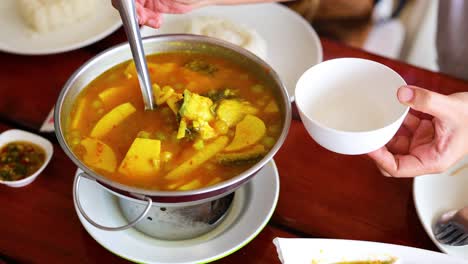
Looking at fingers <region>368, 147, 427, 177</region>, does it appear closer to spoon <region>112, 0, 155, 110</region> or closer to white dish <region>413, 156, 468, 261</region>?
white dish <region>413, 156, 468, 261</region>

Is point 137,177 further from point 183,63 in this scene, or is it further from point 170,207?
point 183,63

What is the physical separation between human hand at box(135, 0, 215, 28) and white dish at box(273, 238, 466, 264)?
2.72 ft

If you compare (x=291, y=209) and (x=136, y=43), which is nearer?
(x=136, y=43)

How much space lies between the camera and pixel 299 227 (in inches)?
56.3

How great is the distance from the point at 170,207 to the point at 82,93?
400mm

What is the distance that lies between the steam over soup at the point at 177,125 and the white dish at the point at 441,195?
455 mm

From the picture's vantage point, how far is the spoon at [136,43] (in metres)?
1.24

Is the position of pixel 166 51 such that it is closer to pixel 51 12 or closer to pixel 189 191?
pixel 189 191

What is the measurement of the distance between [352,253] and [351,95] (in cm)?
42

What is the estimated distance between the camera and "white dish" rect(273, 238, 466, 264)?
1.26m

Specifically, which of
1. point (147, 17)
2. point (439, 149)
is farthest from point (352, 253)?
point (147, 17)

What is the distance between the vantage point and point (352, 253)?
1287mm

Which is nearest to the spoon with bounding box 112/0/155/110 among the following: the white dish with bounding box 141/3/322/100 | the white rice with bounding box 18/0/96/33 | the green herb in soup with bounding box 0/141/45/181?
the green herb in soup with bounding box 0/141/45/181

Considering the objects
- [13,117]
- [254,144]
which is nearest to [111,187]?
[254,144]
